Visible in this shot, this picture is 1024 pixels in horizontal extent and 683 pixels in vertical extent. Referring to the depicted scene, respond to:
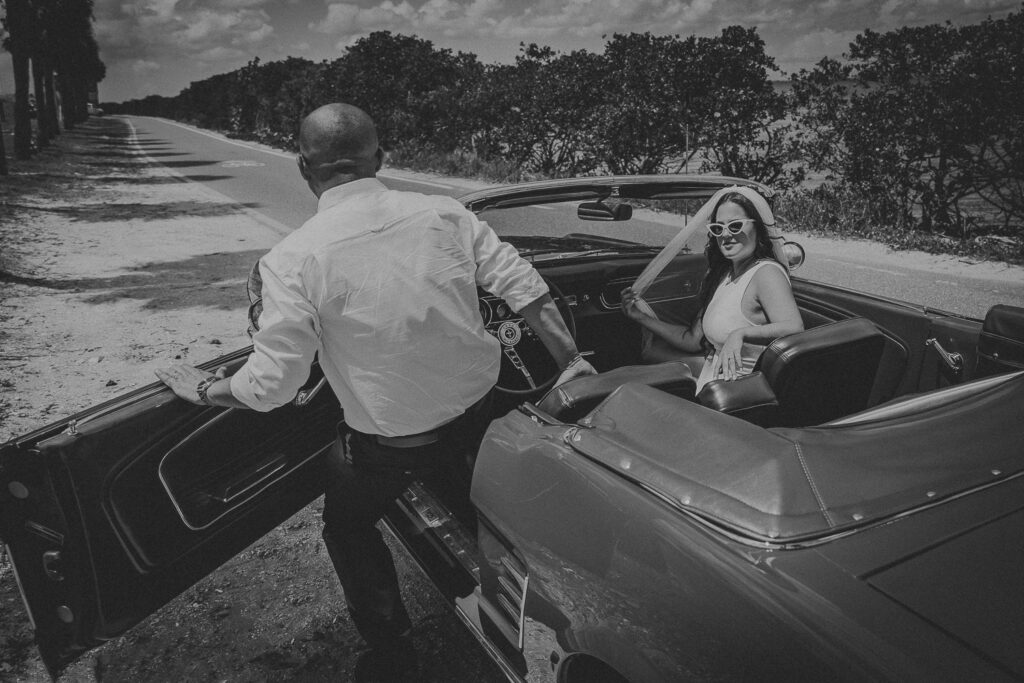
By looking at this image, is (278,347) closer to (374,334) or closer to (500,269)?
(374,334)

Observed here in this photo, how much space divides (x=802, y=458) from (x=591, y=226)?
260 cm

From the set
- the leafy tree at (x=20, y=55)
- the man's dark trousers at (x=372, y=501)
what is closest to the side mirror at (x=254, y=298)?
the man's dark trousers at (x=372, y=501)

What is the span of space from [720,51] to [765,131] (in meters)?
1.79

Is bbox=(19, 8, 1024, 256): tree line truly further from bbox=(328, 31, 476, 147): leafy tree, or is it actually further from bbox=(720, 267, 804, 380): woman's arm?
bbox=(720, 267, 804, 380): woman's arm

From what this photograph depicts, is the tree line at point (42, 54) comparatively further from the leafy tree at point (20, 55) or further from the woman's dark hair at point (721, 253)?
the woman's dark hair at point (721, 253)

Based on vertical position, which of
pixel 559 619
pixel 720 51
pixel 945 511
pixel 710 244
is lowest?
pixel 559 619

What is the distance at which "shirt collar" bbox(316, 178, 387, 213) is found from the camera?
1.80 metres

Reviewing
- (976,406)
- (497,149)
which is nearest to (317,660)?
(976,406)

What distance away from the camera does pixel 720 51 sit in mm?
11805

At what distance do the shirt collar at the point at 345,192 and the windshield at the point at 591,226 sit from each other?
144 centimetres

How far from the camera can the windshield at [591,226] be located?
3381mm

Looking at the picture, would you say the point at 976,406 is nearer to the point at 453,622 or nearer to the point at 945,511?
the point at 945,511

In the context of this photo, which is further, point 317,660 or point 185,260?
point 185,260

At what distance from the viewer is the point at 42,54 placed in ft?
103
